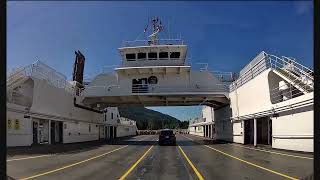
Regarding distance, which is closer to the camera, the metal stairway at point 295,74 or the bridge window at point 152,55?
the metal stairway at point 295,74

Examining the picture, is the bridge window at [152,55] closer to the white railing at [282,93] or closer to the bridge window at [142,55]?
the bridge window at [142,55]

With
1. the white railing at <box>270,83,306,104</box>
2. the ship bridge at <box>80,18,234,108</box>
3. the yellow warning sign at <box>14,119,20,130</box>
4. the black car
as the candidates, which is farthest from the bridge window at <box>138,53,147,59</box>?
the yellow warning sign at <box>14,119,20,130</box>

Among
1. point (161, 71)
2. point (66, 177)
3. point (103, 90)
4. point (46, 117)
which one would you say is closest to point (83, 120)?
point (103, 90)

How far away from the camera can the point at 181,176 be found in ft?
45.1

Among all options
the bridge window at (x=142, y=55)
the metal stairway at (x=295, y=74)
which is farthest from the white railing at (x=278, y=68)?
the bridge window at (x=142, y=55)

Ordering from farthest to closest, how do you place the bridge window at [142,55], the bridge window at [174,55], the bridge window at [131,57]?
the bridge window at [131,57] → the bridge window at [142,55] → the bridge window at [174,55]

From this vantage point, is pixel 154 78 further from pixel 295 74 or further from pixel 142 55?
pixel 295 74

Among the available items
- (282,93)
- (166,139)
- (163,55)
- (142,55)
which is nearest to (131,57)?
(142,55)

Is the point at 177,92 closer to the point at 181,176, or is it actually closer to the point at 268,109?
the point at 268,109

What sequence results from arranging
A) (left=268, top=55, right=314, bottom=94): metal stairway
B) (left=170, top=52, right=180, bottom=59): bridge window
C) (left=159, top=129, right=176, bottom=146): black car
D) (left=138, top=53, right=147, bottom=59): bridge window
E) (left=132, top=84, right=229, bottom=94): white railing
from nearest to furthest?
(left=268, top=55, right=314, bottom=94): metal stairway, (left=159, top=129, right=176, bottom=146): black car, (left=132, top=84, right=229, bottom=94): white railing, (left=170, top=52, right=180, bottom=59): bridge window, (left=138, top=53, right=147, bottom=59): bridge window

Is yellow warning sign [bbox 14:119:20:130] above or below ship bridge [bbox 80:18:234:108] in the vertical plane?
below

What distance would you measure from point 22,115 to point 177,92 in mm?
19401

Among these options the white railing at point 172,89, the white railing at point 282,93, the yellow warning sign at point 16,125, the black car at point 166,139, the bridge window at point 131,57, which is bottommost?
the black car at point 166,139

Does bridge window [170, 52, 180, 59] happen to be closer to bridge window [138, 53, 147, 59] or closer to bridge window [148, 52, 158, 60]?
bridge window [148, 52, 158, 60]
